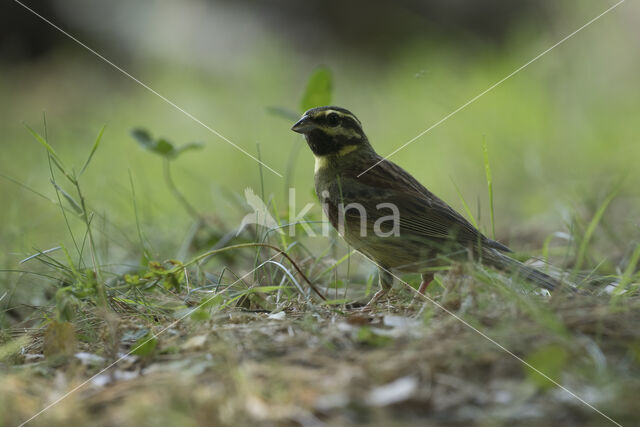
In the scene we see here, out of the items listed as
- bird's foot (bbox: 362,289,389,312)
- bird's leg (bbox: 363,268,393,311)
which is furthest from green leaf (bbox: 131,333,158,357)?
bird's leg (bbox: 363,268,393,311)

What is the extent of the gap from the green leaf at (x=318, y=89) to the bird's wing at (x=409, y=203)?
736 millimetres

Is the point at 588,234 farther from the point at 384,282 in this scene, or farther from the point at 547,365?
the point at 547,365

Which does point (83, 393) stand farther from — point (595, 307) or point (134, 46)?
point (134, 46)

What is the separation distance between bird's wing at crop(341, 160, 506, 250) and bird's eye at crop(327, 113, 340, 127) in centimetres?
42

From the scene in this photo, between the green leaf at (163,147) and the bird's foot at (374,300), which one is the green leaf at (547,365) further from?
the green leaf at (163,147)

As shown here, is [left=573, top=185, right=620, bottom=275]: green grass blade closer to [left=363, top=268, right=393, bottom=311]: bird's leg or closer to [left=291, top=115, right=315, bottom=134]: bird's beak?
[left=363, top=268, right=393, bottom=311]: bird's leg

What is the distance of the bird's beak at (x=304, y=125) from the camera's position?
4.56 meters

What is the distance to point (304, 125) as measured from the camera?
181 inches

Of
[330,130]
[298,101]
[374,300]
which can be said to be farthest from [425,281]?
[298,101]

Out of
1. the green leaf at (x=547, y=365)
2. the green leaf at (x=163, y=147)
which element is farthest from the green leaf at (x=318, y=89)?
the green leaf at (x=547, y=365)

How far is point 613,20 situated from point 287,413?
10839 millimetres

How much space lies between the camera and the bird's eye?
15.4ft

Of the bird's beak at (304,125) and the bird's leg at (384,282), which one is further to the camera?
the bird's beak at (304,125)

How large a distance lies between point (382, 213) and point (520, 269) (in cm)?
110
